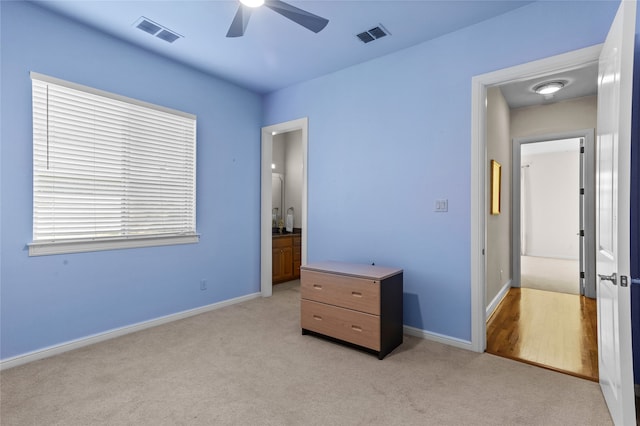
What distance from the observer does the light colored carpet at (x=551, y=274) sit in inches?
199

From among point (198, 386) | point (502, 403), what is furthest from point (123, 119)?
point (502, 403)

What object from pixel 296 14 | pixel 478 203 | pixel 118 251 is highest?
pixel 296 14

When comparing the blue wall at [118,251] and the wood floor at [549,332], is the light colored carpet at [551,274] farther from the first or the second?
the blue wall at [118,251]

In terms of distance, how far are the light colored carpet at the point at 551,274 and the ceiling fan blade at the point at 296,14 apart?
513 centimetres

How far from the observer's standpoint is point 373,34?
288 cm

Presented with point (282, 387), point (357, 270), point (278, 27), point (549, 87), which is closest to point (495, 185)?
point (549, 87)

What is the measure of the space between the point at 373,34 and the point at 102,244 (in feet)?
10.4

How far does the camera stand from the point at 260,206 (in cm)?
449

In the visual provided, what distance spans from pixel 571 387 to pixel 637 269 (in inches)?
36.0

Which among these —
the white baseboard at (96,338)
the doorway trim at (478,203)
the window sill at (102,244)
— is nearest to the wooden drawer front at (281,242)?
the white baseboard at (96,338)

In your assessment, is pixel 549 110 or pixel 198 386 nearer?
pixel 198 386

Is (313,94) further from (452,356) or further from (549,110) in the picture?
(549,110)

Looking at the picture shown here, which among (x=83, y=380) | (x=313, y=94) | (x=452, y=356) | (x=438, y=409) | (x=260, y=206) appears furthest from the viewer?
(x=260, y=206)

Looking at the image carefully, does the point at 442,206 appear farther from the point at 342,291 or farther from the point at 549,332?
the point at 549,332
